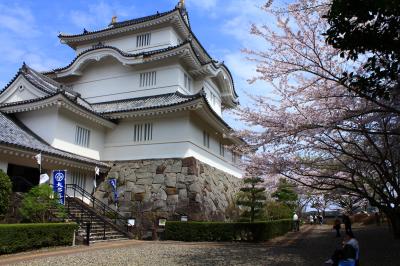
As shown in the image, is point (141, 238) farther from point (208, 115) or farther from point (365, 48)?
point (365, 48)

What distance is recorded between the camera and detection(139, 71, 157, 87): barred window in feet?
73.0

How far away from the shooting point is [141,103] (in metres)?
21.0

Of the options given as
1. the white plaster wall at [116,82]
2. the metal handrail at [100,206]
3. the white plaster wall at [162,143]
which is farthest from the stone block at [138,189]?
the white plaster wall at [116,82]

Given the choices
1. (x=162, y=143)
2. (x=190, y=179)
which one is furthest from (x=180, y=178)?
(x=162, y=143)

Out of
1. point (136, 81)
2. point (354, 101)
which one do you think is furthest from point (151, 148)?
point (354, 101)

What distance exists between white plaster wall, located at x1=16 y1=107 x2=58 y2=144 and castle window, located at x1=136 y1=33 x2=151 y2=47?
9.14 metres

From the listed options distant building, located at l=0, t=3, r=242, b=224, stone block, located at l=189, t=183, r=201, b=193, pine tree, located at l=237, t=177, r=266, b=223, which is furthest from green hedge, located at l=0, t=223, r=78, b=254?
pine tree, located at l=237, t=177, r=266, b=223

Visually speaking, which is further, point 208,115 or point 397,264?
point 208,115

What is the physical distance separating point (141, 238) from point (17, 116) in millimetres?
9433

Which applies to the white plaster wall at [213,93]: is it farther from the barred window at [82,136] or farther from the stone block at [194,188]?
the barred window at [82,136]

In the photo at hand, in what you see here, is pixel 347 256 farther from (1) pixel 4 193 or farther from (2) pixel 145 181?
(2) pixel 145 181

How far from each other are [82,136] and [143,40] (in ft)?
29.5

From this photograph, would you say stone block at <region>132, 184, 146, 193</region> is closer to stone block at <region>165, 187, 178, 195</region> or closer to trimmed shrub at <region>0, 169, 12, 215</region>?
stone block at <region>165, 187, 178, 195</region>

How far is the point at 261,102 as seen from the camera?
38.1 ft
